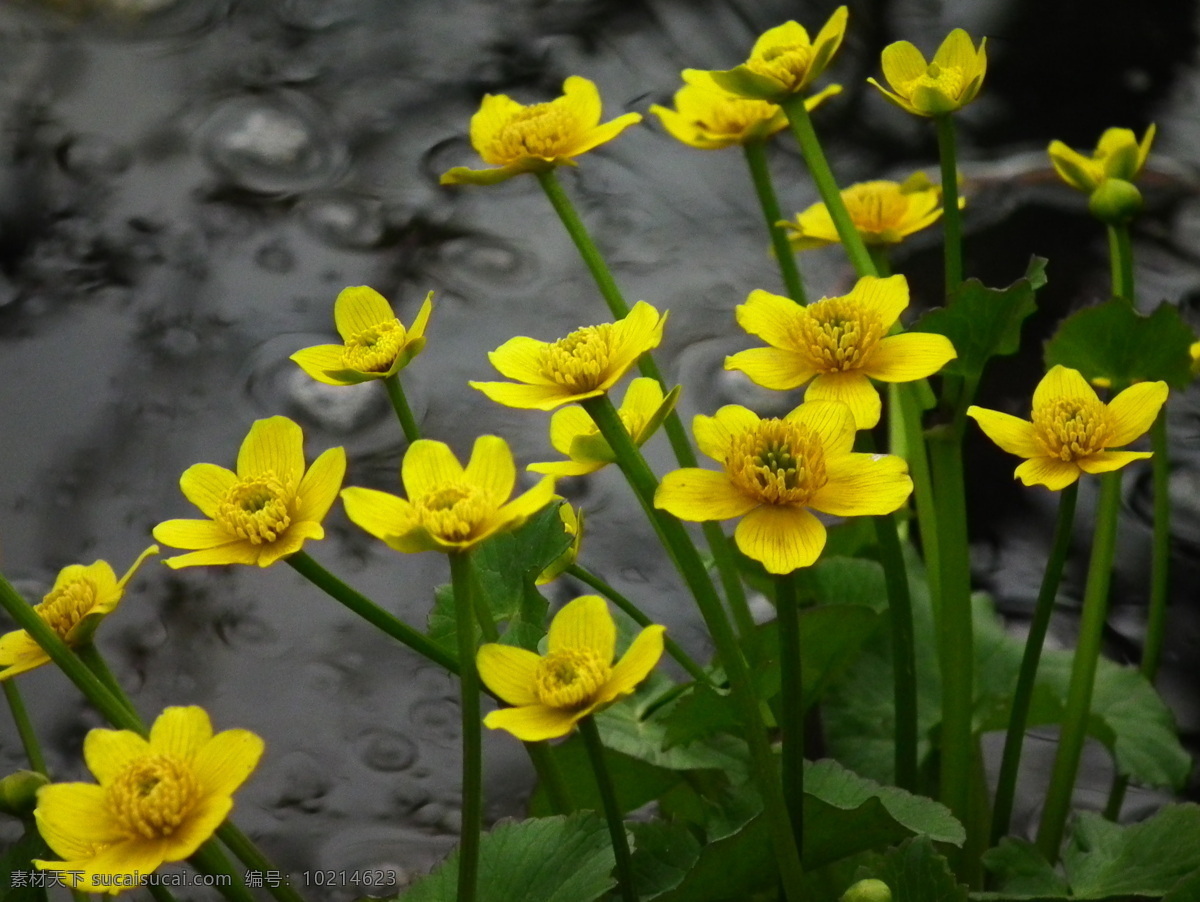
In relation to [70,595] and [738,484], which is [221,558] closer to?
[70,595]

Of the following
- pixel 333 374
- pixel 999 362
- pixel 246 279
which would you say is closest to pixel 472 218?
pixel 246 279

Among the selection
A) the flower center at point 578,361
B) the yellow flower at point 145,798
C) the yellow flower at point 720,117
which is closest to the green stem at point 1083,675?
the yellow flower at point 720,117

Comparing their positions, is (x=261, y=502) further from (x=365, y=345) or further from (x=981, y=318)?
(x=981, y=318)

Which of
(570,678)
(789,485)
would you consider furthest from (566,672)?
(789,485)

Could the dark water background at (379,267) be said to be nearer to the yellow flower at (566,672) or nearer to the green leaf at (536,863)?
the green leaf at (536,863)

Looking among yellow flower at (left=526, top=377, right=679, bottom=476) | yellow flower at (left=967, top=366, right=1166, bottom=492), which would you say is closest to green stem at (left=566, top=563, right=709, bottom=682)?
yellow flower at (left=526, top=377, right=679, bottom=476)
